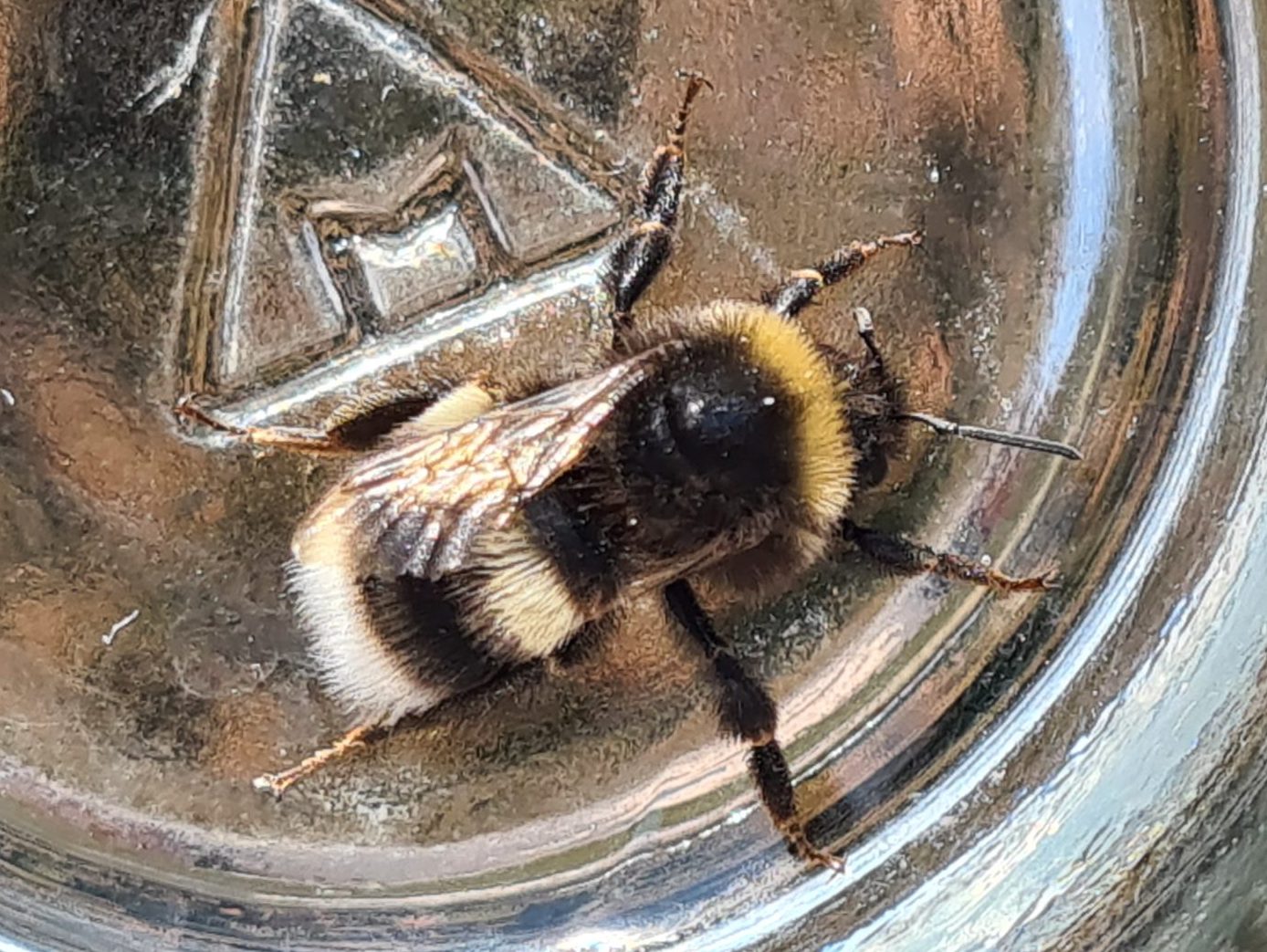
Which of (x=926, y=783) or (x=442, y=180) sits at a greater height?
(x=442, y=180)

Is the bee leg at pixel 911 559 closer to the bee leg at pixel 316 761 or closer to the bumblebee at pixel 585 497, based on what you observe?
the bumblebee at pixel 585 497

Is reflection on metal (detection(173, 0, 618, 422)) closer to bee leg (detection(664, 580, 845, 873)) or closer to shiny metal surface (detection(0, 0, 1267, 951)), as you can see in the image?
shiny metal surface (detection(0, 0, 1267, 951))

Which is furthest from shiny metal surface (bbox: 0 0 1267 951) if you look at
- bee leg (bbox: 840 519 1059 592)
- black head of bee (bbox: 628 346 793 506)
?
black head of bee (bbox: 628 346 793 506)

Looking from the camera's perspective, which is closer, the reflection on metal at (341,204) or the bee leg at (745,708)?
the bee leg at (745,708)

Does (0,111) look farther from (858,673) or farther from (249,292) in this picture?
(858,673)

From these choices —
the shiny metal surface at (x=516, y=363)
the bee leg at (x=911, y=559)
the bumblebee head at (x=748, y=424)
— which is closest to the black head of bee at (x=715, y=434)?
the bumblebee head at (x=748, y=424)

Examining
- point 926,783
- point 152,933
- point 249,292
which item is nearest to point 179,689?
point 152,933

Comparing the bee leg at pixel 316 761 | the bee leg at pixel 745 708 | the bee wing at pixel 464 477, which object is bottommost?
the bee leg at pixel 316 761
